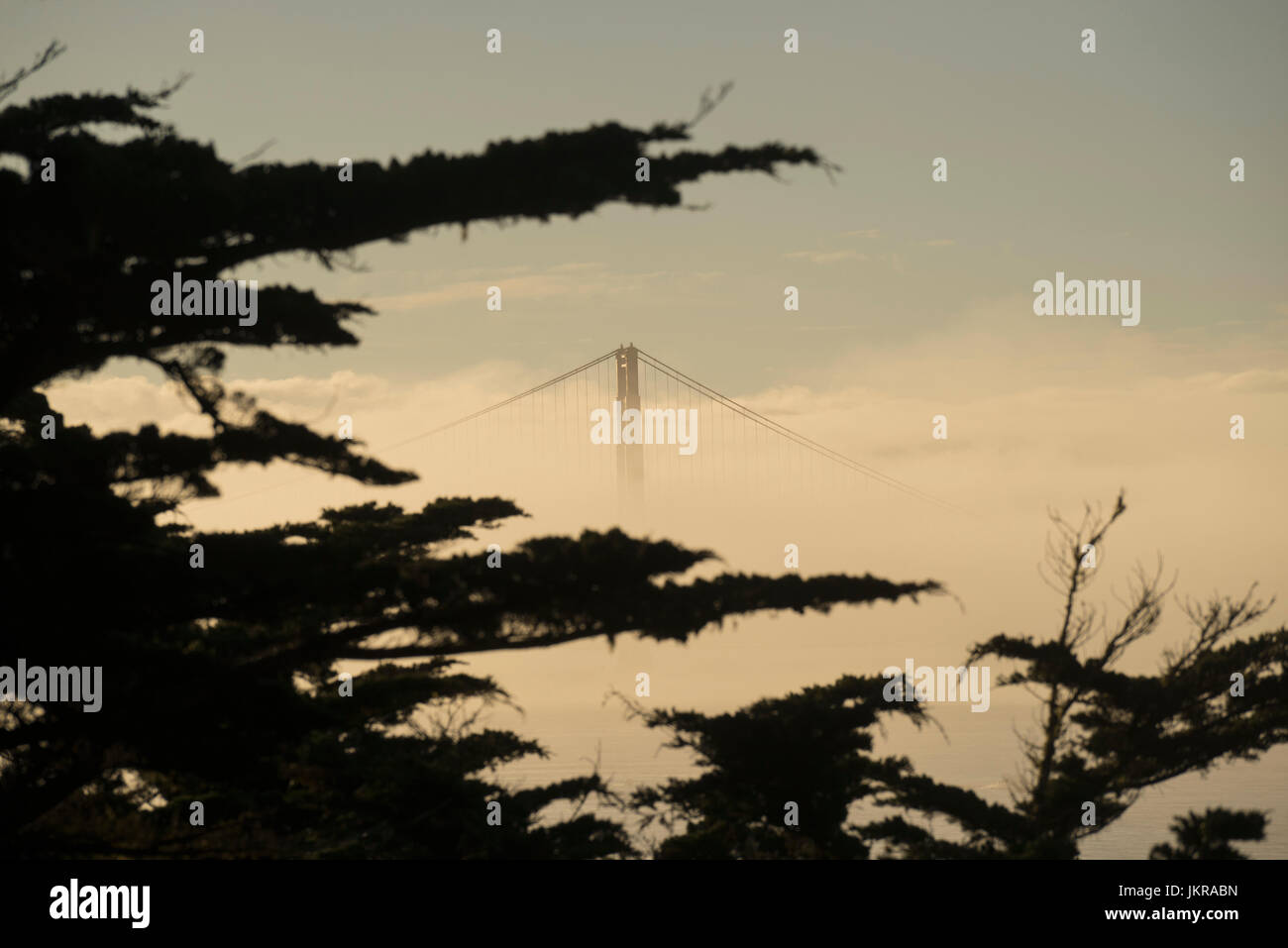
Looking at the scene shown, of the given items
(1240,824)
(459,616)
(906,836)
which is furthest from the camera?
(906,836)

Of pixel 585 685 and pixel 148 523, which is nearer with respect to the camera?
pixel 148 523

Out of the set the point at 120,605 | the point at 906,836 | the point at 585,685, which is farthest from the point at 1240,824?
the point at 585,685

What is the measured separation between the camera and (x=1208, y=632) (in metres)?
22.1

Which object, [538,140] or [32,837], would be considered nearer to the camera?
[538,140]

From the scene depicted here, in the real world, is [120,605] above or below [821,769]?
above

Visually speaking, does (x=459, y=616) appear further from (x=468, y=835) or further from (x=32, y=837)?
(x=468, y=835)

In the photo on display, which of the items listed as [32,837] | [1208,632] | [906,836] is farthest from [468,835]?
[1208,632]

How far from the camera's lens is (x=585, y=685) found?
13762cm

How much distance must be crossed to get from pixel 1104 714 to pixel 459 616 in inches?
628

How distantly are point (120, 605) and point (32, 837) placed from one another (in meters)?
2.46
